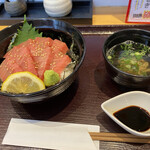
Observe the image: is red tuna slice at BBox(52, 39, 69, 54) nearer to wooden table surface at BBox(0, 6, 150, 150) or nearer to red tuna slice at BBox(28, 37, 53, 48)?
red tuna slice at BBox(28, 37, 53, 48)

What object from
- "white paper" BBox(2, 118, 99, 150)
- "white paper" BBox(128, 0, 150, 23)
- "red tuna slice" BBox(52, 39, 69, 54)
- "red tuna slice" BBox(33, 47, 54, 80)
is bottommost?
"white paper" BBox(2, 118, 99, 150)

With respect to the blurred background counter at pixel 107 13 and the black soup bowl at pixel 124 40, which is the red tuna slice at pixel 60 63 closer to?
the black soup bowl at pixel 124 40

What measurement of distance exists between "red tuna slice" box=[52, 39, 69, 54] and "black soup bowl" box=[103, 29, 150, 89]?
0.37m

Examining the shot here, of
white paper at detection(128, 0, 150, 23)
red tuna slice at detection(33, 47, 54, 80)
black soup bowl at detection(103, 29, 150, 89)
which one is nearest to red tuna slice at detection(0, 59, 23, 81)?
red tuna slice at detection(33, 47, 54, 80)

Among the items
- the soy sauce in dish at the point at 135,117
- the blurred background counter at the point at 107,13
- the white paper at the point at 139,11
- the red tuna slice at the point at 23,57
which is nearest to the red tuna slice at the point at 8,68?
the red tuna slice at the point at 23,57

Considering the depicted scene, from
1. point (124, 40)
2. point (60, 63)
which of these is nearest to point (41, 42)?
point (60, 63)

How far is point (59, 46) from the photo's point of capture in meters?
1.36

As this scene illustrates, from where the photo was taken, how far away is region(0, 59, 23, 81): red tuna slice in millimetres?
1195

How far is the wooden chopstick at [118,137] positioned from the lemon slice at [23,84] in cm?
51

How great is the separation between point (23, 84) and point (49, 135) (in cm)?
40

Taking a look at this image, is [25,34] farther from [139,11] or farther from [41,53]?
[139,11]

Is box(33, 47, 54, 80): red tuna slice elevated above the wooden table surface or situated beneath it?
elevated above

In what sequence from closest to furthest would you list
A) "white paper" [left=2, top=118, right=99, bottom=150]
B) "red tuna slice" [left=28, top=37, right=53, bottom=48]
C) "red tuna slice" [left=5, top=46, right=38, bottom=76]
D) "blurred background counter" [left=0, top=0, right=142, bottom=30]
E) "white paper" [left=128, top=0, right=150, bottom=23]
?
"white paper" [left=2, top=118, right=99, bottom=150] → "red tuna slice" [left=5, top=46, right=38, bottom=76] → "red tuna slice" [left=28, top=37, right=53, bottom=48] → "white paper" [left=128, top=0, right=150, bottom=23] → "blurred background counter" [left=0, top=0, right=142, bottom=30]

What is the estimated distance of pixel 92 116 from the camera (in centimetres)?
116
